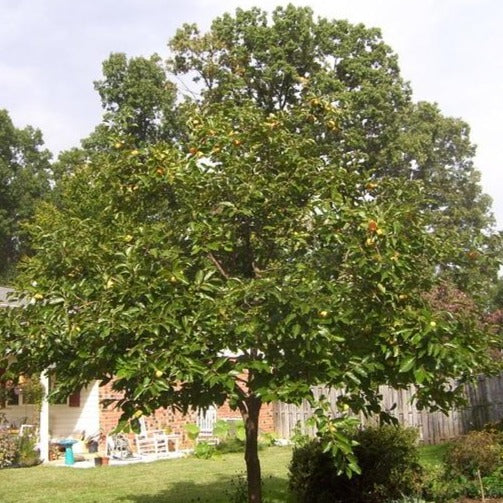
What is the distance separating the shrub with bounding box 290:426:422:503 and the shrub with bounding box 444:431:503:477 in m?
1.15

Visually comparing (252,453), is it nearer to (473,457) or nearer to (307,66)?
(473,457)

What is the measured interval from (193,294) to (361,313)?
154 centimetres

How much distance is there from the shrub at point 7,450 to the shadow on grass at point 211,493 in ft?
18.7

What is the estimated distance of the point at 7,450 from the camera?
16.8 metres

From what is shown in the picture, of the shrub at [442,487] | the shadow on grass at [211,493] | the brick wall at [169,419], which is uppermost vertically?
the brick wall at [169,419]

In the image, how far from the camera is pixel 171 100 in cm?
3678

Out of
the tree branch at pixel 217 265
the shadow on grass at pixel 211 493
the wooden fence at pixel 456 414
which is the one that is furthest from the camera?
the wooden fence at pixel 456 414

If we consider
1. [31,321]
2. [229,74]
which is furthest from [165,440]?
[229,74]

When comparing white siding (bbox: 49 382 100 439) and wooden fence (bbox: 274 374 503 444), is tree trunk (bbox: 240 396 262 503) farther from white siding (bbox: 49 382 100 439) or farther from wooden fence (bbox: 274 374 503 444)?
white siding (bbox: 49 382 100 439)

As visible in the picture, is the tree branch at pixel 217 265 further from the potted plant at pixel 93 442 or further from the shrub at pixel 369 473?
the potted plant at pixel 93 442

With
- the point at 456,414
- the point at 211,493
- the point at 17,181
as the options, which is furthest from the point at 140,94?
the point at 211,493

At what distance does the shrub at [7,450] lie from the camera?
16.6 meters

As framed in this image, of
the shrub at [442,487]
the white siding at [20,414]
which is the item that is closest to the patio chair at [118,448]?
the white siding at [20,414]

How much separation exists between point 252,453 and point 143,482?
6199 millimetres
